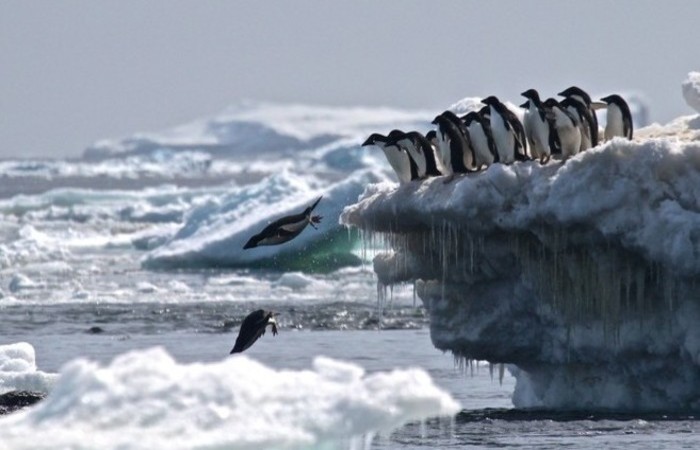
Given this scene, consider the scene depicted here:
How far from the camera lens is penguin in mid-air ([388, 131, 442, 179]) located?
17609mm

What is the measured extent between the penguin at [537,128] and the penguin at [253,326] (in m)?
2.87

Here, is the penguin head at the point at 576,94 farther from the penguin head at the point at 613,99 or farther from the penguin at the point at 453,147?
the penguin at the point at 453,147

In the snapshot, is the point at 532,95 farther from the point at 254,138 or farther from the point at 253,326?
the point at 254,138

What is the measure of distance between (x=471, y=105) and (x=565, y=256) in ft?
14.3

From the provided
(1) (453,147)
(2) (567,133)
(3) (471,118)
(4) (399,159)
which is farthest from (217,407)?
(4) (399,159)

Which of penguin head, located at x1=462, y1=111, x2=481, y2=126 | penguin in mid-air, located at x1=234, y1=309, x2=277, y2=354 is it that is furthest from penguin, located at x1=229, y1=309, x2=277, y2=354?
penguin head, located at x1=462, y1=111, x2=481, y2=126

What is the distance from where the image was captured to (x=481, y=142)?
55.8 ft

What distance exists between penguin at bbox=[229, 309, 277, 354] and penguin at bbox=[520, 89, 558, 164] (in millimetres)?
2873

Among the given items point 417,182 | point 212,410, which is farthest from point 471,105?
point 212,410

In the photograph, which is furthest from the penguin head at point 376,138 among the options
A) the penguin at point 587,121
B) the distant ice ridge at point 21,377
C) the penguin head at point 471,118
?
the distant ice ridge at point 21,377

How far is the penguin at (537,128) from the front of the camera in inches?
658

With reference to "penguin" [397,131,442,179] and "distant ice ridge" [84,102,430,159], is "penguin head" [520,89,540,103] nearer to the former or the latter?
"penguin" [397,131,442,179]

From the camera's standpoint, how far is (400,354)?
70.4 feet

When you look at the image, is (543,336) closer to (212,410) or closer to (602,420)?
(602,420)
